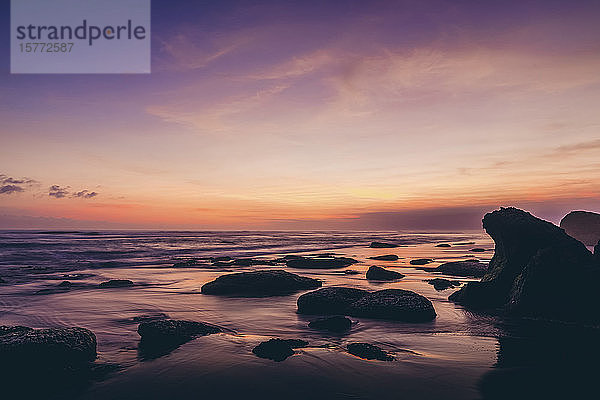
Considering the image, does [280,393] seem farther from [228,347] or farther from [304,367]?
[228,347]

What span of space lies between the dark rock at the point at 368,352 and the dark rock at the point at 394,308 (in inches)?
115

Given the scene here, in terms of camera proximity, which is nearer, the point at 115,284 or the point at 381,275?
the point at 115,284

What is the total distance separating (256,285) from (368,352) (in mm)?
8768

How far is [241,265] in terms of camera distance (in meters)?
27.7

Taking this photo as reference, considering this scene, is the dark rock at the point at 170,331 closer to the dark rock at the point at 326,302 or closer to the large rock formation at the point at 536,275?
the dark rock at the point at 326,302

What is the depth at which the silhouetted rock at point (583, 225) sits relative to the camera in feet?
268

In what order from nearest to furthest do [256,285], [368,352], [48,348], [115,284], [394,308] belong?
1. [48,348]
2. [368,352]
3. [394,308]
4. [256,285]
5. [115,284]

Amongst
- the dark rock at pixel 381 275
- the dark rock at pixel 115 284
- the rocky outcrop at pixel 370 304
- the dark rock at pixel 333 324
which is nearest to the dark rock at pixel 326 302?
the rocky outcrop at pixel 370 304

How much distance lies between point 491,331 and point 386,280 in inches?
377

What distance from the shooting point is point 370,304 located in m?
10.5

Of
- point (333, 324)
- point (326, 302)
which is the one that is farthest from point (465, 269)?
point (333, 324)

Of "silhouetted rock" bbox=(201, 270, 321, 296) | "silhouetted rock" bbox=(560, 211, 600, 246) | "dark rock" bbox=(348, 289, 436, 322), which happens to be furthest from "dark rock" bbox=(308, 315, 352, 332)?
"silhouetted rock" bbox=(560, 211, 600, 246)

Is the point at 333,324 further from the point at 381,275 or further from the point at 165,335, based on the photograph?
the point at 381,275

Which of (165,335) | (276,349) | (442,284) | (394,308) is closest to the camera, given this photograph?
(276,349)
